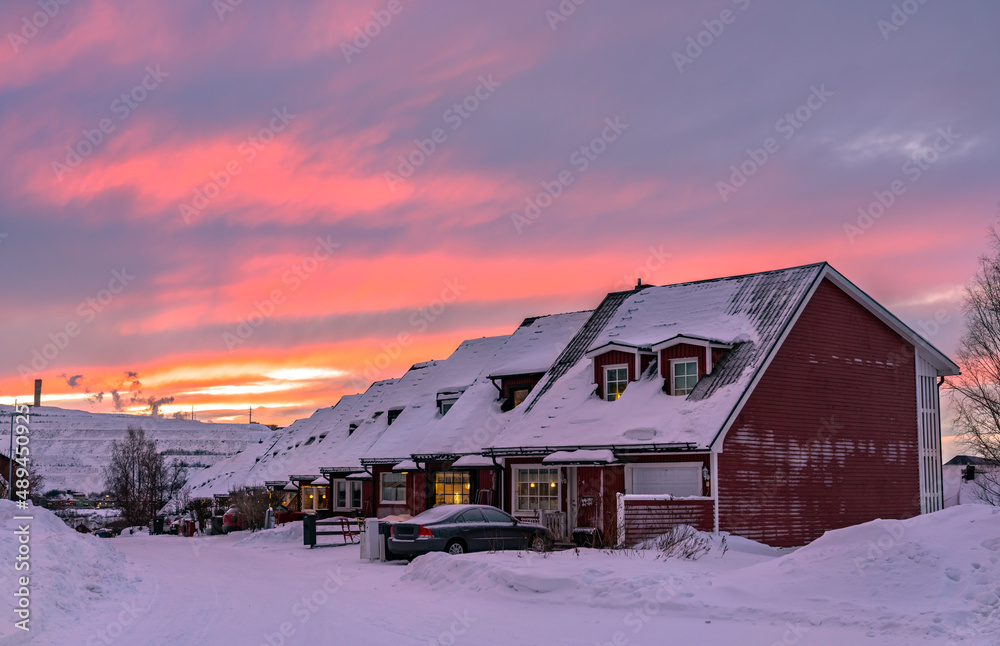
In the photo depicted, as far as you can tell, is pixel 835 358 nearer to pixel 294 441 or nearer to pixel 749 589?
pixel 749 589

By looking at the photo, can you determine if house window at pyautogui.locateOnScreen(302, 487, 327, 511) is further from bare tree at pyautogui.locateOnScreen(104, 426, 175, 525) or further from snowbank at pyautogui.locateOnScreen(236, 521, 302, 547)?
bare tree at pyautogui.locateOnScreen(104, 426, 175, 525)

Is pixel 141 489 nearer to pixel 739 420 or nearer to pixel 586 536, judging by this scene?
pixel 586 536

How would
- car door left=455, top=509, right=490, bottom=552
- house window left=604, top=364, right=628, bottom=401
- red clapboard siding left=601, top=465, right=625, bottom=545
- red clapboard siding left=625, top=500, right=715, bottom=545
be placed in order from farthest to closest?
house window left=604, top=364, right=628, bottom=401 < red clapboard siding left=601, top=465, right=625, bottom=545 < red clapboard siding left=625, top=500, right=715, bottom=545 < car door left=455, top=509, right=490, bottom=552

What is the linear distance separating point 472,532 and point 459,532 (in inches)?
15.5

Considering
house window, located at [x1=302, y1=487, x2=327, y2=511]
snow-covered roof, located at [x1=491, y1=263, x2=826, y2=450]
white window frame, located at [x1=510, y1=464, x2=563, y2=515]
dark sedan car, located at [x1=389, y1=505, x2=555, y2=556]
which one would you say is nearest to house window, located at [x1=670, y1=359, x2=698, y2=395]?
snow-covered roof, located at [x1=491, y1=263, x2=826, y2=450]

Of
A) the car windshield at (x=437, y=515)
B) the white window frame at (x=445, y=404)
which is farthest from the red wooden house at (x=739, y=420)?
the white window frame at (x=445, y=404)

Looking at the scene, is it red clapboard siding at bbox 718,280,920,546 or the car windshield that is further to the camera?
red clapboard siding at bbox 718,280,920,546

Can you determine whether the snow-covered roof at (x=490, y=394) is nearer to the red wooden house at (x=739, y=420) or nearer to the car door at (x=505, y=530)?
the red wooden house at (x=739, y=420)

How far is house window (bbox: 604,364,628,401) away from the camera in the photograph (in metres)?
32.4

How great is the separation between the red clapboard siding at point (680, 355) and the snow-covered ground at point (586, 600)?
10.2 metres

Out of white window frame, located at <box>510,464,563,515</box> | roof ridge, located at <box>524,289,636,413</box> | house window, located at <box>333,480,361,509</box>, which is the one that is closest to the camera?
white window frame, located at <box>510,464,563,515</box>

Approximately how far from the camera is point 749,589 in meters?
15.4

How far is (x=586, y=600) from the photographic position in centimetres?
1625

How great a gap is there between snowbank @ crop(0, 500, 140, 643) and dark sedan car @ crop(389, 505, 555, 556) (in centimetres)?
665
